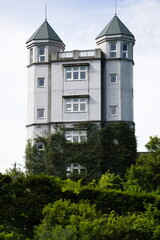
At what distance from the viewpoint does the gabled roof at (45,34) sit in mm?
45844

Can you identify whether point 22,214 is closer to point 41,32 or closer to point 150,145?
point 150,145

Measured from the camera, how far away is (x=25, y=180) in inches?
823

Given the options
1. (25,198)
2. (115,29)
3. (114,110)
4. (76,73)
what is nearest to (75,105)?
(76,73)

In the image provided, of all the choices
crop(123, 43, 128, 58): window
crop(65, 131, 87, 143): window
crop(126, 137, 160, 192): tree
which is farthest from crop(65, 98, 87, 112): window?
crop(126, 137, 160, 192): tree

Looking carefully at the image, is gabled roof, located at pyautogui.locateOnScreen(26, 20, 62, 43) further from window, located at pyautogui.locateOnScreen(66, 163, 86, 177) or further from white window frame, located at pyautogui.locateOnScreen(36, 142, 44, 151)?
window, located at pyautogui.locateOnScreen(66, 163, 86, 177)

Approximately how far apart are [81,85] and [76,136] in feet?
14.4

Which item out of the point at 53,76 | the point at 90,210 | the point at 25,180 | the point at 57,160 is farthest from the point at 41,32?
the point at 90,210

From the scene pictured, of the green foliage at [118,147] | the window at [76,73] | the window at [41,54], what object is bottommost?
the green foliage at [118,147]

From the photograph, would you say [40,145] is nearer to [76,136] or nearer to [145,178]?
[76,136]

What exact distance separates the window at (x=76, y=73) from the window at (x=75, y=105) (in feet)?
6.09

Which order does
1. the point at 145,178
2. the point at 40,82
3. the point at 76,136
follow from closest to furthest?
the point at 145,178, the point at 76,136, the point at 40,82

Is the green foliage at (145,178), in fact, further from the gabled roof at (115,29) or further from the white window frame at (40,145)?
the gabled roof at (115,29)

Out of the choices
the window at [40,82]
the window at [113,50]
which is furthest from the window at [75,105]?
the window at [113,50]

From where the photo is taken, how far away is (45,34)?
151 ft
